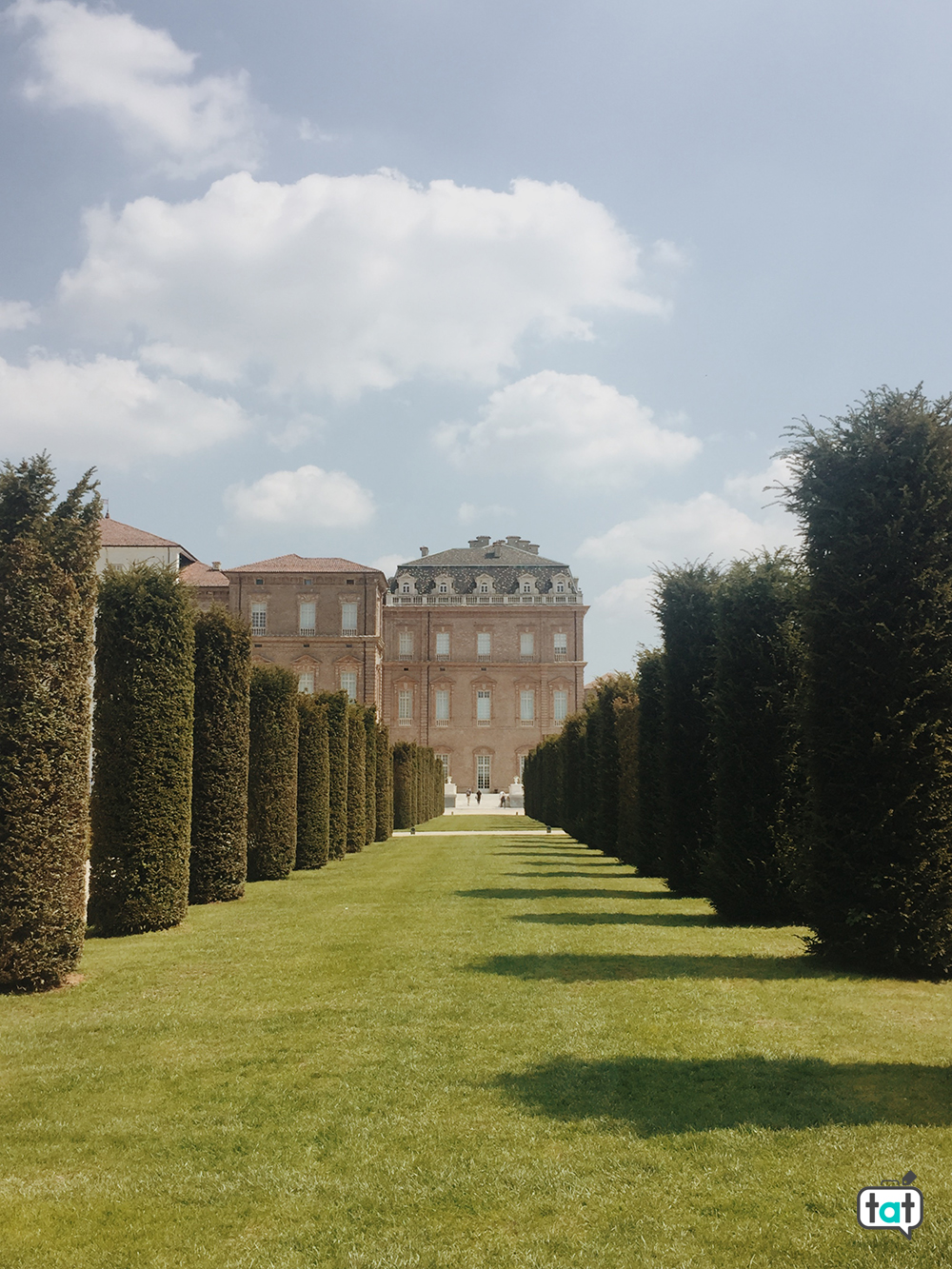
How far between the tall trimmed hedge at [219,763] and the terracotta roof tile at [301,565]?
154 feet

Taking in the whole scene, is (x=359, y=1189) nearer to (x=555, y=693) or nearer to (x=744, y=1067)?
(x=744, y=1067)

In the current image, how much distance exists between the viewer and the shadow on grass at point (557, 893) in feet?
42.8

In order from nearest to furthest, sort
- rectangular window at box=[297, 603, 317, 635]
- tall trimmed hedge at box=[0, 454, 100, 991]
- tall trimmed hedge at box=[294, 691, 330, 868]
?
tall trimmed hedge at box=[0, 454, 100, 991] < tall trimmed hedge at box=[294, 691, 330, 868] < rectangular window at box=[297, 603, 317, 635]

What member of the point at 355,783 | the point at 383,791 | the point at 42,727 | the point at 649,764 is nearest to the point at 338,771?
the point at 355,783

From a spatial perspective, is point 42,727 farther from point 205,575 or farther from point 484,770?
point 484,770

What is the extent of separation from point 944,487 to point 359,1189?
7051 millimetres

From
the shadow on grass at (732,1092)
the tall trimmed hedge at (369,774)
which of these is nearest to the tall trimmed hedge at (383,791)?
the tall trimmed hedge at (369,774)

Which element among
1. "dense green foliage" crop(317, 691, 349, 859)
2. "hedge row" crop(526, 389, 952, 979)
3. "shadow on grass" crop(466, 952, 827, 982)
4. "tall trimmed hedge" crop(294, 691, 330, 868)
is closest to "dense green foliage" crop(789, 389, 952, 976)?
"hedge row" crop(526, 389, 952, 979)

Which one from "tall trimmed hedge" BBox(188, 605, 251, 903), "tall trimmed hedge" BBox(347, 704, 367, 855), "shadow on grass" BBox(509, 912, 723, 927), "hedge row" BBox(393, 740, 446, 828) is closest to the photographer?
"shadow on grass" BBox(509, 912, 723, 927)

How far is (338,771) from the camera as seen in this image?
21125mm

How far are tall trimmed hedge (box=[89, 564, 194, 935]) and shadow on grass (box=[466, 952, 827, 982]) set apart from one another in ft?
13.1

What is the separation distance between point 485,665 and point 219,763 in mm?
54838

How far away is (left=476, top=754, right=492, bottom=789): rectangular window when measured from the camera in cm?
6706

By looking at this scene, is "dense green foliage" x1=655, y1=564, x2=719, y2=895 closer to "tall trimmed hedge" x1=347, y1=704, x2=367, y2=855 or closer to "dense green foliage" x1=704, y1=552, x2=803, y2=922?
"dense green foliage" x1=704, y1=552, x2=803, y2=922
